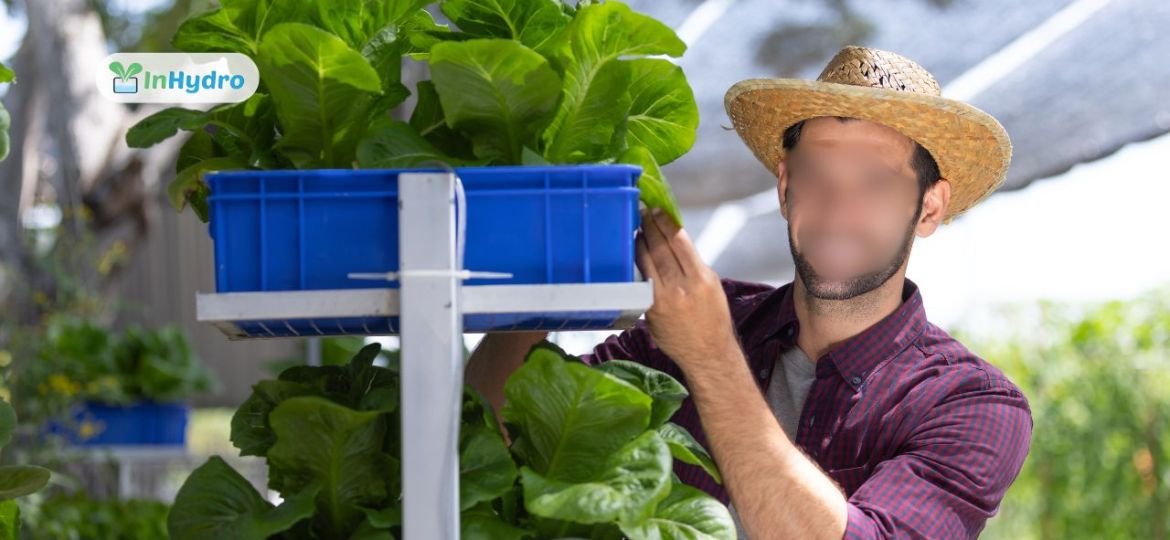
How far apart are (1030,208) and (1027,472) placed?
1635 mm

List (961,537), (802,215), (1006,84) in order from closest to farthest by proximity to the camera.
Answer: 1. (961,537)
2. (802,215)
3. (1006,84)

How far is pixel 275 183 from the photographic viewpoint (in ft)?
4.22

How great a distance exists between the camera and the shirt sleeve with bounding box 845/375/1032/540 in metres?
1.76

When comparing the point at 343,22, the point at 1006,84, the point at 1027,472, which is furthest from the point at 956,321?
the point at 343,22

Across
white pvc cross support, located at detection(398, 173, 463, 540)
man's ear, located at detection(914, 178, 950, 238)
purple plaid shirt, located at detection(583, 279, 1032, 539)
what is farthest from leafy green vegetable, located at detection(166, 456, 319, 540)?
man's ear, located at detection(914, 178, 950, 238)

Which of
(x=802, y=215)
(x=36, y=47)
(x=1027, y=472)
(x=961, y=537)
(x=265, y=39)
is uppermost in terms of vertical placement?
(x=36, y=47)

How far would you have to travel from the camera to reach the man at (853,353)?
1629 millimetres

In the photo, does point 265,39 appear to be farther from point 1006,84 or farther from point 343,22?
point 1006,84

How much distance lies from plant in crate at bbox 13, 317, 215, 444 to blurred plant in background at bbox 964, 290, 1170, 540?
3595 mm

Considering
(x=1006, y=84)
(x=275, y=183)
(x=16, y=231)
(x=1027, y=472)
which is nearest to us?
(x=275, y=183)

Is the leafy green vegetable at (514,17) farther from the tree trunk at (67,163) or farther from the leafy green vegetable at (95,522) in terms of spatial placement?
the tree trunk at (67,163)

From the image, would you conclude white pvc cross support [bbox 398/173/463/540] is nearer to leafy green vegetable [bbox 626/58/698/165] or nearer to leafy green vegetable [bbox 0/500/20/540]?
leafy green vegetable [bbox 626/58/698/165]

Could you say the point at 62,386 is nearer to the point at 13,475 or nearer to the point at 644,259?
the point at 13,475

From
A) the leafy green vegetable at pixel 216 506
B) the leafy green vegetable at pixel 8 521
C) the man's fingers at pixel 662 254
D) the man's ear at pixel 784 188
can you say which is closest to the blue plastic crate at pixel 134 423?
the leafy green vegetable at pixel 8 521
